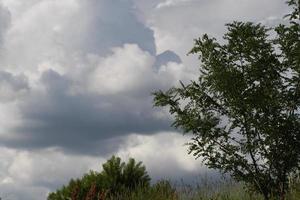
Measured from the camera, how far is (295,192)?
43.9 feet

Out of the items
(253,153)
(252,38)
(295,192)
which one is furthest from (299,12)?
(295,192)

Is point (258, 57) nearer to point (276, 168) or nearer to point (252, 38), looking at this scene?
point (252, 38)

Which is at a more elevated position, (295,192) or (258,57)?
(258,57)

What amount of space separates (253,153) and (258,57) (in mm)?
2469

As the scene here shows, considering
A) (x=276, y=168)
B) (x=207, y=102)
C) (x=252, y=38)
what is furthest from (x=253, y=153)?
(x=252, y=38)

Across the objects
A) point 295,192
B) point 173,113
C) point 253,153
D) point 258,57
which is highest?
point 258,57

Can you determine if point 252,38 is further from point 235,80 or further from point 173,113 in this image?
point 173,113

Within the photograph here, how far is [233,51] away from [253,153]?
2.70 m

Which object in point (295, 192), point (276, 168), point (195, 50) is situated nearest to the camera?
point (295, 192)

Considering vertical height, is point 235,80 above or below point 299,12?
below

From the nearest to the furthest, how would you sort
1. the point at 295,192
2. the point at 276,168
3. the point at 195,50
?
the point at 295,192, the point at 276,168, the point at 195,50

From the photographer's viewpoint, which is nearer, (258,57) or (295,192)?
(295,192)

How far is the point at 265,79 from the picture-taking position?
51.6 feet

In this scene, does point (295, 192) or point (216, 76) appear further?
point (216, 76)
